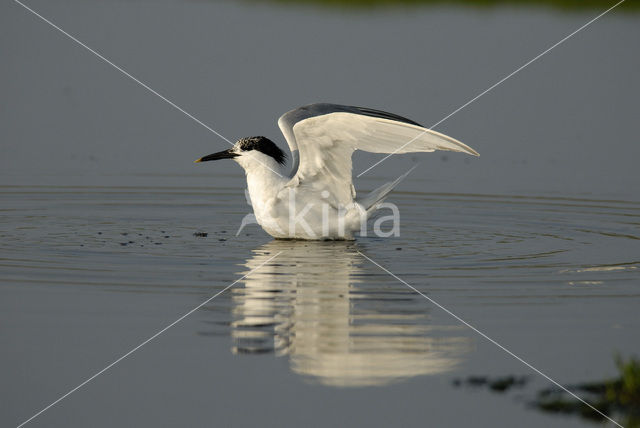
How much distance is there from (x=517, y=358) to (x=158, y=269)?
11.7 feet

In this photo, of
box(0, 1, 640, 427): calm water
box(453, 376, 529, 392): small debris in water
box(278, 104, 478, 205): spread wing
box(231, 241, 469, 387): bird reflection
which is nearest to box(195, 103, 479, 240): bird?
box(278, 104, 478, 205): spread wing

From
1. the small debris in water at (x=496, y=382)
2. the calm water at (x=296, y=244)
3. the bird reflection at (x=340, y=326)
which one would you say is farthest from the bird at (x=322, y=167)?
the small debris in water at (x=496, y=382)

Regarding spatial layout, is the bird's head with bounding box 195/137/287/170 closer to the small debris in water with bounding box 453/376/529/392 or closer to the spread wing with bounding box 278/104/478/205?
the spread wing with bounding box 278/104/478/205

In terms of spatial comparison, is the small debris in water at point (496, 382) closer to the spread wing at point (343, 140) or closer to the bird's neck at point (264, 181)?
the spread wing at point (343, 140)

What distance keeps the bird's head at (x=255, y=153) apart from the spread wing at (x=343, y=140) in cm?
56

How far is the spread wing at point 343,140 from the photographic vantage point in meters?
9.92

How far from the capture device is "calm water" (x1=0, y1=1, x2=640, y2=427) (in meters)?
6.31

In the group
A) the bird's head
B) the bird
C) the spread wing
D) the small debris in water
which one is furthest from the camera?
the bird's head

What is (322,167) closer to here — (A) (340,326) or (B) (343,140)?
(B) (343,140)

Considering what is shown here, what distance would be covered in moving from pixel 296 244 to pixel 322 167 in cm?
84

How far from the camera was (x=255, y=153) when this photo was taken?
37.7 ft

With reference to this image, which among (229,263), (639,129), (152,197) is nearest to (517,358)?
(229,263)

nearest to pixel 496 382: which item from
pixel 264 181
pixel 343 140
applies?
pixel 343 140

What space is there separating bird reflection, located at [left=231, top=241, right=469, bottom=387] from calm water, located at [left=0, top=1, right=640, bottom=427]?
0.02m
